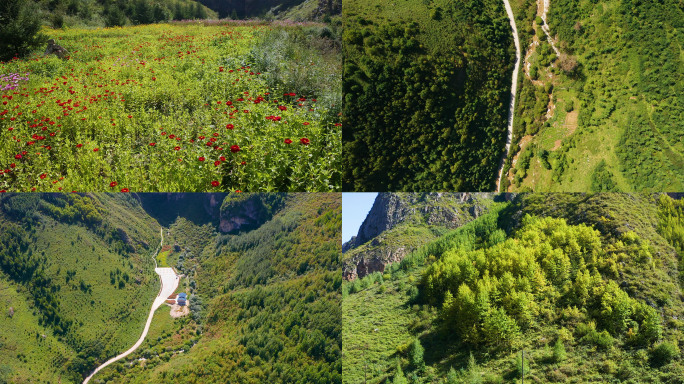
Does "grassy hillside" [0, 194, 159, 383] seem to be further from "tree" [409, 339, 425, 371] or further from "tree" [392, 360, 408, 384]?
"tree" [409, 339, 425, 371]

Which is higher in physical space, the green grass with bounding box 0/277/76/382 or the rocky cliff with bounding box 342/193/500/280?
the rocky cliff with bounding box 342/193/500/280

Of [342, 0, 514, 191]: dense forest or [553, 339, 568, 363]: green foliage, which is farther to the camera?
[342, 0, 514, 191]: dense forest

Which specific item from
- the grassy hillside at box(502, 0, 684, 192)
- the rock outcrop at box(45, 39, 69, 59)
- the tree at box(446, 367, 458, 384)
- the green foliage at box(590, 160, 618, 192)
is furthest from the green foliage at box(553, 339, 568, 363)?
the rock outcrop at box(45, 39, 69, 59)

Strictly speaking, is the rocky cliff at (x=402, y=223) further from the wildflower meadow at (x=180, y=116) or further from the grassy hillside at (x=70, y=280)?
the grassy hillside at (x=70, y=280)

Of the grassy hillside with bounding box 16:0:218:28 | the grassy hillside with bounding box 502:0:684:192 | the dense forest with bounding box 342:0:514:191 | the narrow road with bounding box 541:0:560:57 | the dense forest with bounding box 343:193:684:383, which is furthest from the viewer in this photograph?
the grassy hillside with bounding box 16:0:218:28

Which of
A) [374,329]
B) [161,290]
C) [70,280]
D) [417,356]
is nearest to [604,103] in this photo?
[417,356]

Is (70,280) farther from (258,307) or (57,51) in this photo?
(57,51)

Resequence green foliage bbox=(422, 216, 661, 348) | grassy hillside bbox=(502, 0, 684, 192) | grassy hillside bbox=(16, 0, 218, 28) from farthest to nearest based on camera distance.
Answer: grassy hillside bbox=(16, 0, 218, 28), grassy hillside bbox=(502, 0, 684, 192), green foliage bbox=(422, 216, 661, 348)
